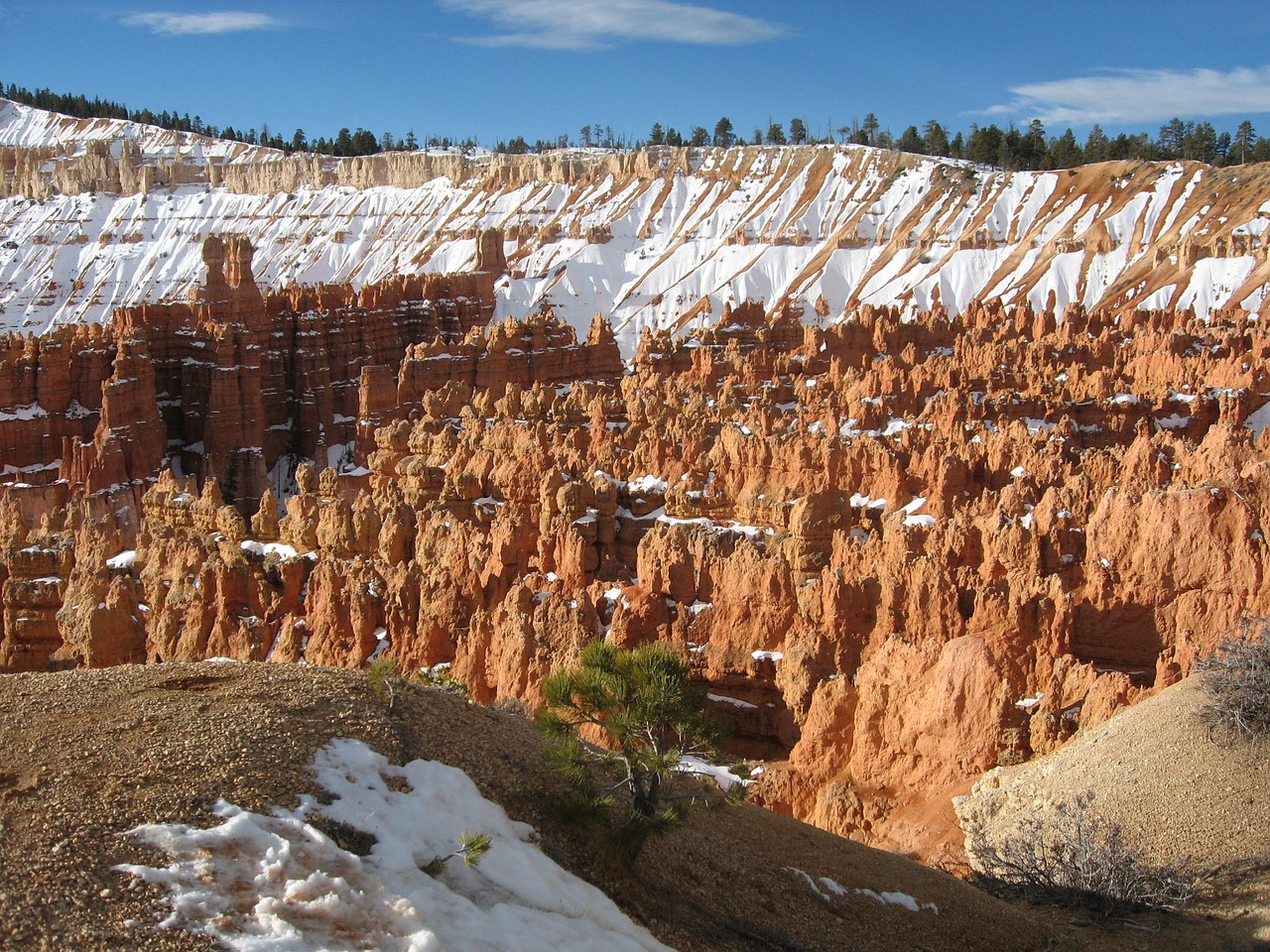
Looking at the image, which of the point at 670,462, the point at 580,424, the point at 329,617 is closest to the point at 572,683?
the point at 329,617

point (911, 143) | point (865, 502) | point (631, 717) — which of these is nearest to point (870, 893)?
point (631, 717)

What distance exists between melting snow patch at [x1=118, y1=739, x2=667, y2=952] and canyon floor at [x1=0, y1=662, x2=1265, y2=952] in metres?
0.17

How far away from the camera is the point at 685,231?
99812 mm

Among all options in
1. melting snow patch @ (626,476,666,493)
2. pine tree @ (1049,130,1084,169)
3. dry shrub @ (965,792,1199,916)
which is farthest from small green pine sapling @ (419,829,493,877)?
pine tree @ (1049,130,1084,169)

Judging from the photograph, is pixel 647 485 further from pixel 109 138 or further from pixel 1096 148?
pixel 109 138

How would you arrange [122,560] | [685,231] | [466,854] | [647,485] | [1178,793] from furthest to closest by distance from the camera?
1. [685,231]
2. [647,485]
3. [122,560]
4. [1178,793]
5. [466,854]

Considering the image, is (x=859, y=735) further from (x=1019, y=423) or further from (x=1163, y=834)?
(x=1019, y=423)

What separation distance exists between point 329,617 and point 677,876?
1295 centimetres

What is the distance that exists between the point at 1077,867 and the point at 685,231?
3627 inches

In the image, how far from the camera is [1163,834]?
11539 millimetres

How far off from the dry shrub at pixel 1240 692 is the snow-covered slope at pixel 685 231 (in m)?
54.9

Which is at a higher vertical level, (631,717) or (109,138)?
(109,138)

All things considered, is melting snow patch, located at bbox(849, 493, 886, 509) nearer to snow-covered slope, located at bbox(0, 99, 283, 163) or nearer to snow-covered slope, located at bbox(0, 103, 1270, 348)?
snow-covered slope, located at bbox(0, 103, 1270, 348)

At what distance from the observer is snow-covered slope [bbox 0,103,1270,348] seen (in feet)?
257
